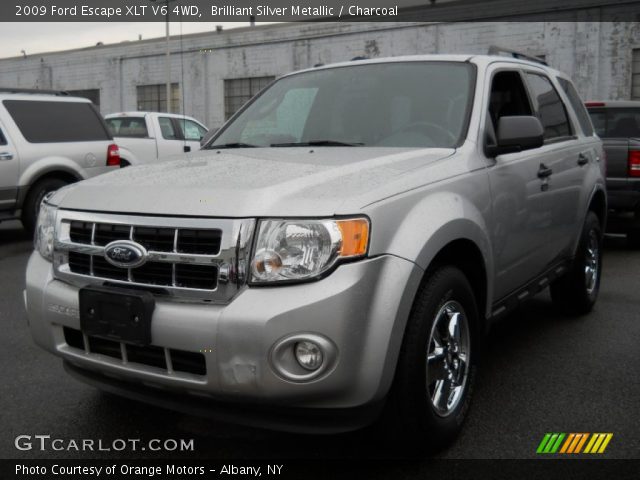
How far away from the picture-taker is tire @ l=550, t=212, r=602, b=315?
503 cm

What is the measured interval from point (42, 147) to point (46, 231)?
22.1 feet

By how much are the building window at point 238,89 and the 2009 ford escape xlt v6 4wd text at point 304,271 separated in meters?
24.9

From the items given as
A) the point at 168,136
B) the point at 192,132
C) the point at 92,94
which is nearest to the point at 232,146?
the point at 168,136

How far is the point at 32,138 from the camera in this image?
9.28 meters

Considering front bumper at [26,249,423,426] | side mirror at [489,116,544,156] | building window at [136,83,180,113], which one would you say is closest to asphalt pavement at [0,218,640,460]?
front bumper at [26,249,423,426]

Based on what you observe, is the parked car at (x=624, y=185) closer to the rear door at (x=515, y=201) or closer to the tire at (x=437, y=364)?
the rear door at (x=515, y=201)

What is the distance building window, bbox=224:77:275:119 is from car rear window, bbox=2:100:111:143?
59.1ft

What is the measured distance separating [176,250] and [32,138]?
7.54m

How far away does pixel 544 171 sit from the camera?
4.09 m

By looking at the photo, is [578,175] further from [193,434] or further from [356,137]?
[193,434]

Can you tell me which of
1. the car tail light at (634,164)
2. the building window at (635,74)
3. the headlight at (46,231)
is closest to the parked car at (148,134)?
the car tail light at (634,164)

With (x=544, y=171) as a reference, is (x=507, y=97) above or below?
above

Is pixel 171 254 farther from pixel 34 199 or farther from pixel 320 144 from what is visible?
pixel 34 199

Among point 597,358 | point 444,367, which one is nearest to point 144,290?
point 444,367
